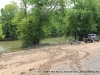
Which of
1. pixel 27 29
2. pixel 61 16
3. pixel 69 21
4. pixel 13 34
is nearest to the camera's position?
pixel 27 29

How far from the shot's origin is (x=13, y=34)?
86.0 meters

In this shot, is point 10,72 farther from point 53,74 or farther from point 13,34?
point 13,34

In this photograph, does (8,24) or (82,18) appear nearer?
(82,18)

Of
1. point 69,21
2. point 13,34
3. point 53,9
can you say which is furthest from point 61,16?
point 13,34

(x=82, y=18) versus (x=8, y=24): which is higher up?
(x=82, y=18)

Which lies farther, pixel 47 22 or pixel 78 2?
pixel 78 2

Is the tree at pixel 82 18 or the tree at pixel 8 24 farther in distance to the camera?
the tree at pixel 8 24

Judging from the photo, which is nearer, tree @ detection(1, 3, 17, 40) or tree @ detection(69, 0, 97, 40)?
tree @ detection(69, 0, 97, 40)

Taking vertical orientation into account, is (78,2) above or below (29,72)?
above

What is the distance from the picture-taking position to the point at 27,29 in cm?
4222

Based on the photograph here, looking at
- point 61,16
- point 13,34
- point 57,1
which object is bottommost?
point 13,34

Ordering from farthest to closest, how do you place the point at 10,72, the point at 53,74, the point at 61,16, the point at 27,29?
the point at 61,16
the point at 27,29
the point at 10,72
the point at 53,74

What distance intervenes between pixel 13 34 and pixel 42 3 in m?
45.5

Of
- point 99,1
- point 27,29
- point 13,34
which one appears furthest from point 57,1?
point 13,34
